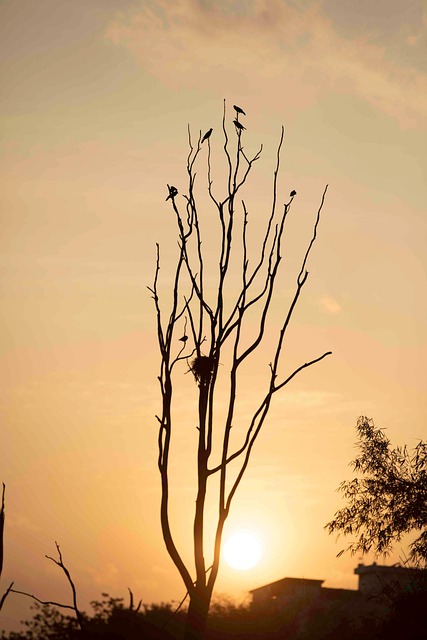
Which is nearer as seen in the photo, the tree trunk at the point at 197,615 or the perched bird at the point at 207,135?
the tree trunk at the point at 197,615

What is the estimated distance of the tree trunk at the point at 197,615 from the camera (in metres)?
3.67

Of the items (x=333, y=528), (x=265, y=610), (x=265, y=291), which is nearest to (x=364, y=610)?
(x=265, y=610)

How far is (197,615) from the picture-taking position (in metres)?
3.73

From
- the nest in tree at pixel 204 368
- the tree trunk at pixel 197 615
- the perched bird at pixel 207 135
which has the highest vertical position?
the perched bird at pixel 207 135

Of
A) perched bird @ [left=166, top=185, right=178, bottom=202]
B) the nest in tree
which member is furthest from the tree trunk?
perched bird @ [left=166, top=185, right=178, bottom=202]

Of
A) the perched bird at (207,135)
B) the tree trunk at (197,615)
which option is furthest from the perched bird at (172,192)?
the tree trunk at (197,615)

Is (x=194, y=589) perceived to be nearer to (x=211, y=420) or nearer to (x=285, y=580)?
(x=211, y=420)

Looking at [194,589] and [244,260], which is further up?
[244,260]

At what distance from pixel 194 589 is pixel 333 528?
16.7m

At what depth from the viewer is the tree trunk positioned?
367cm

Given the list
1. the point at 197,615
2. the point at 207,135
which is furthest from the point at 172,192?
the point at 197,615

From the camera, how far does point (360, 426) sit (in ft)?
66.5

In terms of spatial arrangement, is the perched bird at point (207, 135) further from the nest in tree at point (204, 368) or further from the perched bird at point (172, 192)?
the nest in tree at point (204, 368)

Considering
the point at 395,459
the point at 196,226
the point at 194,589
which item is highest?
the point at 395,459
